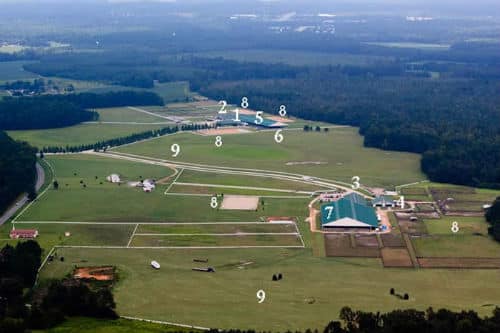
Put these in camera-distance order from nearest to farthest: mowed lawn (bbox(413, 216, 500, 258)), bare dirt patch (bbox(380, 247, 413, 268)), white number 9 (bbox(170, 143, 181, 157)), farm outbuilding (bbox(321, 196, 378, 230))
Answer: bare dirt patch (bbox(380, 247, 413, 268))
mowed lawn (bbox(413, 216, 500, 258))
farm outbuilding (bbox(321, 196, 378, 230))
white number 9 (bbox(170, 143, 181, 157))

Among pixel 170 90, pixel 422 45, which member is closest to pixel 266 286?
pixel 170 90

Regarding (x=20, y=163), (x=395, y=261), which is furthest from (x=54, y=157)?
→ (x=395, y=261)

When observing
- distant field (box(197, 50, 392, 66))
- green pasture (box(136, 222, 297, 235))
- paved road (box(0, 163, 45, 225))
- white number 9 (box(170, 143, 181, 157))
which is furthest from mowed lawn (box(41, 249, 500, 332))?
distant field (box(197, 50, 392, 66))

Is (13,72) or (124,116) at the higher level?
(124,116)

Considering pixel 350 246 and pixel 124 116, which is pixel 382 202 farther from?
pixel 124 116

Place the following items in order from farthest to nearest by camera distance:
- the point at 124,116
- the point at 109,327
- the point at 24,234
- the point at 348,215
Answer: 1. the point at 124,116
2. the point at 348,215
3. the point at 24,234
4. the point at 109,327

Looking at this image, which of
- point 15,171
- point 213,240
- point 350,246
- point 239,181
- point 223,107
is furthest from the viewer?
point 223,107

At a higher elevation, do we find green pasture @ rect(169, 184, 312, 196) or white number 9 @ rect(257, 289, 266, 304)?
white number 9 @ rect(257, 289, 266, 304)

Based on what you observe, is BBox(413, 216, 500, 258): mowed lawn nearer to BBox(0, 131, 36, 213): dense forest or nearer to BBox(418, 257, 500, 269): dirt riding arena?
BBox(418, 257, 500, 269): dirt riding arena
